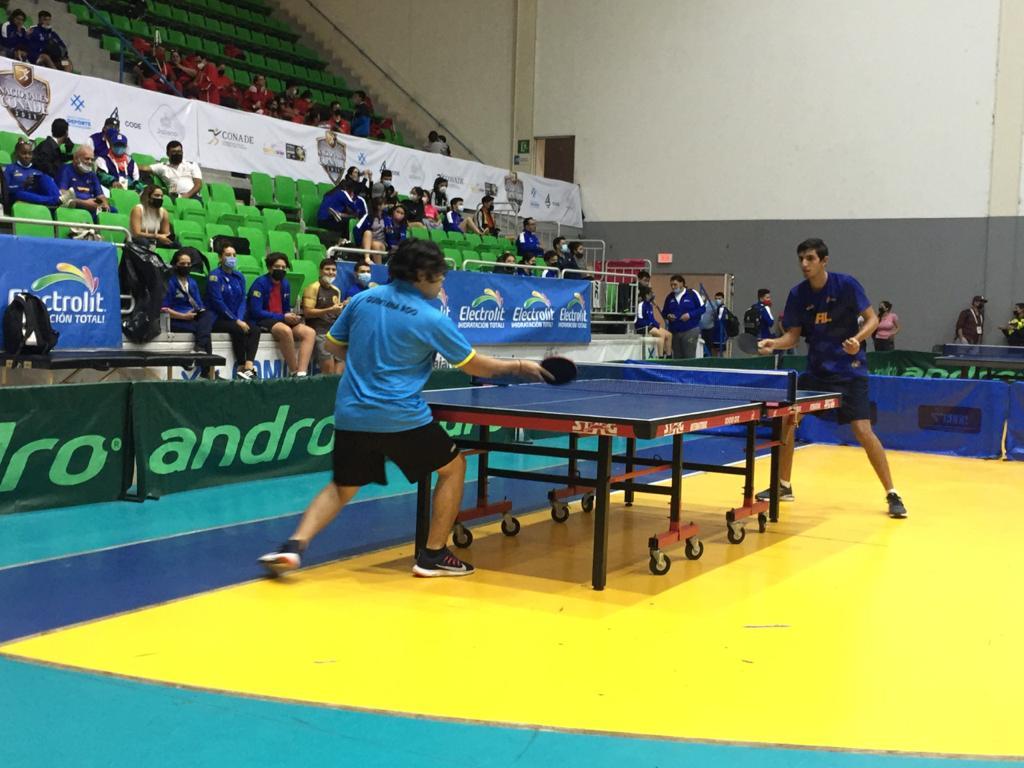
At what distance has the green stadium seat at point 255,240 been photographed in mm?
13438

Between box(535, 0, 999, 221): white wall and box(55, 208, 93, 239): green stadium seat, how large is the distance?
50.6ft

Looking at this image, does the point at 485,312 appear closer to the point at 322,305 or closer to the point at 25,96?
the point at 322,305

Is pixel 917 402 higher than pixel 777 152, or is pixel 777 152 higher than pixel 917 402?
pixel 777 152

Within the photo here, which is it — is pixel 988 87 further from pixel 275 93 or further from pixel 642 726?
pixel 642 726

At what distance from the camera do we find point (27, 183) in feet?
37.0

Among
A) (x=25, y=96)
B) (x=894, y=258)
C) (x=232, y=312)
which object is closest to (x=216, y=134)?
(x=25, y=96)

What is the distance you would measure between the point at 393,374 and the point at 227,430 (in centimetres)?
344

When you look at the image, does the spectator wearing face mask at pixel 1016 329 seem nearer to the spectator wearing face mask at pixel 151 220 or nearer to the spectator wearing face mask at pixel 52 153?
the spectator wearing face mask at pixel 151 220

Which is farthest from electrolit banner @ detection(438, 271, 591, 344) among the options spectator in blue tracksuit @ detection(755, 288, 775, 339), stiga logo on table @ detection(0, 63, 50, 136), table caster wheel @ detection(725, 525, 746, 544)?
table caster wheel @ detection(725, 525, 746, 544)

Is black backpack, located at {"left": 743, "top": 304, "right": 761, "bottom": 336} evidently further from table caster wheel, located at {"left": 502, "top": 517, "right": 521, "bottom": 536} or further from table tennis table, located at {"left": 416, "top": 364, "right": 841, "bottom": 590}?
table caster wheel, located at {"left": 502, "top": 517, "right": 521, "bottom": 536}

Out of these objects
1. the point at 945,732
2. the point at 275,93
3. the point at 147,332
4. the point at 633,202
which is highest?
the point at 275,93

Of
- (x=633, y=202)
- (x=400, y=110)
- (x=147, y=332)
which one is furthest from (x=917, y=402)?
(x=400, y=110)

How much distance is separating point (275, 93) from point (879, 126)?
12.0m

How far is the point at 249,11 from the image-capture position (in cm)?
2434
